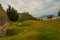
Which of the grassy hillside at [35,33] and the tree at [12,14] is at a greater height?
the tree at [12,14]

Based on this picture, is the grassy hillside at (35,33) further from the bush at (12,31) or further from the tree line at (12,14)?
the tree line at (12,14)

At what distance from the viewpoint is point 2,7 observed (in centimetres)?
9400

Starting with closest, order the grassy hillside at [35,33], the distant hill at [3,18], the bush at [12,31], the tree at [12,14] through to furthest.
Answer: the grassy hillside at [35,33] < the bush at [12,31] < the distant hill at [3,18] < the tree at [12,14]

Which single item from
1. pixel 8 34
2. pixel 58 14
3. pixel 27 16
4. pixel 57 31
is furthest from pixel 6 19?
pixel 57 31

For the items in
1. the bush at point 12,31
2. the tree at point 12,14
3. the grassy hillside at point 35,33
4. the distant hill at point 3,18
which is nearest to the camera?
the grassy hillside at point 35,33

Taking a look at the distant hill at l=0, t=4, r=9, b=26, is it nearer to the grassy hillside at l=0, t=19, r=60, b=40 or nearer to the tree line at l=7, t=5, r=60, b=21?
the tree line at l=7, t=5, r=60, b=21

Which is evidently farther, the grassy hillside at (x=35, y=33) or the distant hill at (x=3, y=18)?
the distant hill at (x=3, y=18)

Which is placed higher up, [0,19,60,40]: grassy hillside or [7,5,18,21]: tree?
[7,5,18,21]: tree

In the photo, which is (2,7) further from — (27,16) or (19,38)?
(19,38)

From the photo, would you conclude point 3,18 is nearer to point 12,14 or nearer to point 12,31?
point 12,14

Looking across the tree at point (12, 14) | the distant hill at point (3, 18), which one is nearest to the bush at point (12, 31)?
the distant hill at point (3, 18)

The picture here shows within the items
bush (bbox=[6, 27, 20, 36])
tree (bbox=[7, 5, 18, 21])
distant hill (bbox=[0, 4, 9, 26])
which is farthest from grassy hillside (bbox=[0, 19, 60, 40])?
tree (bbox=[7, 5, 18, 21])

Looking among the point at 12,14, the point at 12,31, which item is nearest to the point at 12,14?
the point at 12,14

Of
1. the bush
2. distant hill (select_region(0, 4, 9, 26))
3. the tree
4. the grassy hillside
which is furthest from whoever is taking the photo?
the tree
